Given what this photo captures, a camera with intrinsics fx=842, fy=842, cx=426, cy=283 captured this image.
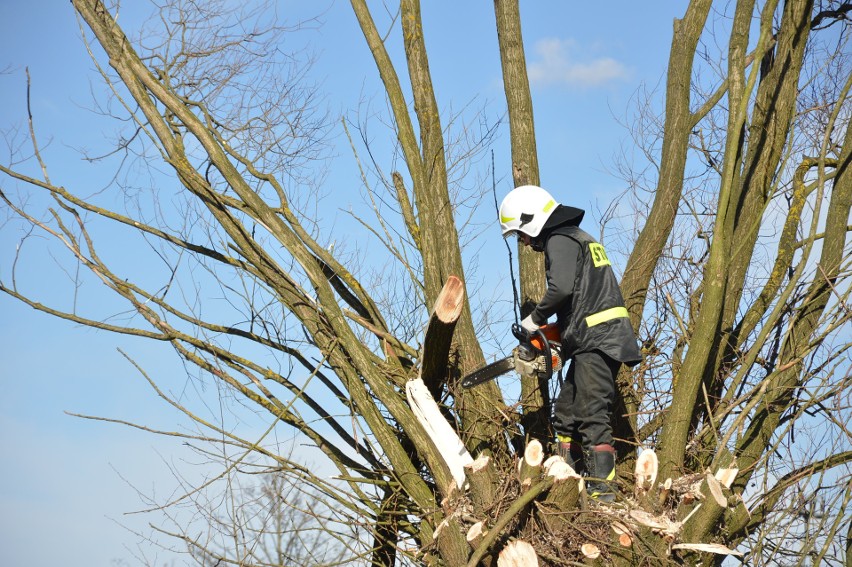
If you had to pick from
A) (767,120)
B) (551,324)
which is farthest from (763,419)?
(767,120)

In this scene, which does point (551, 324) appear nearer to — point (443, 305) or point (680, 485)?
point (443, 305)

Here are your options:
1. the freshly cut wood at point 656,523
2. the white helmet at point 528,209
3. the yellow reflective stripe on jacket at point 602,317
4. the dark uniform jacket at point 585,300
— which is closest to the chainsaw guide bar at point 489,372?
the dark uniform jacket at point 585,300

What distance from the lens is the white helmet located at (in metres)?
5.72

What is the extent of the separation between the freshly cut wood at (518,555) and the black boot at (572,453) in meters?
0.91

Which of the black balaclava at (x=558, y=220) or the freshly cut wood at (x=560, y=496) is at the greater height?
the black balaclava at (x=558, y=220)

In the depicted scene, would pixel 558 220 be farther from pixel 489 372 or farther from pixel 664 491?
pixel 664 491

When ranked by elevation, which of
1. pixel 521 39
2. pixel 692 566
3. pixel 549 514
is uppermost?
pixel 521 39

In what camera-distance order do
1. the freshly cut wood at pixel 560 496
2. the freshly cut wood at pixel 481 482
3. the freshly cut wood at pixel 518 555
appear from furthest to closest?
the freshly cut wood at pixel 481 482
the freshly cut wood at pixel 560 496
the freshly cut wood at pixel 518 555

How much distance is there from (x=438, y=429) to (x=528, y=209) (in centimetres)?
160

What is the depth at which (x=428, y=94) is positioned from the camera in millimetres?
6414

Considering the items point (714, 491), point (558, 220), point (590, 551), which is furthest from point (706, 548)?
point (558, 220)

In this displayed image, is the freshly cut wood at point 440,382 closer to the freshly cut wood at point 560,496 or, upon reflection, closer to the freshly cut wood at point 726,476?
the freshly cut wood at point 560,496

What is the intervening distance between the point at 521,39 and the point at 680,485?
3.59 meters

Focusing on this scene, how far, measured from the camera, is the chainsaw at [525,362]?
5.52m
